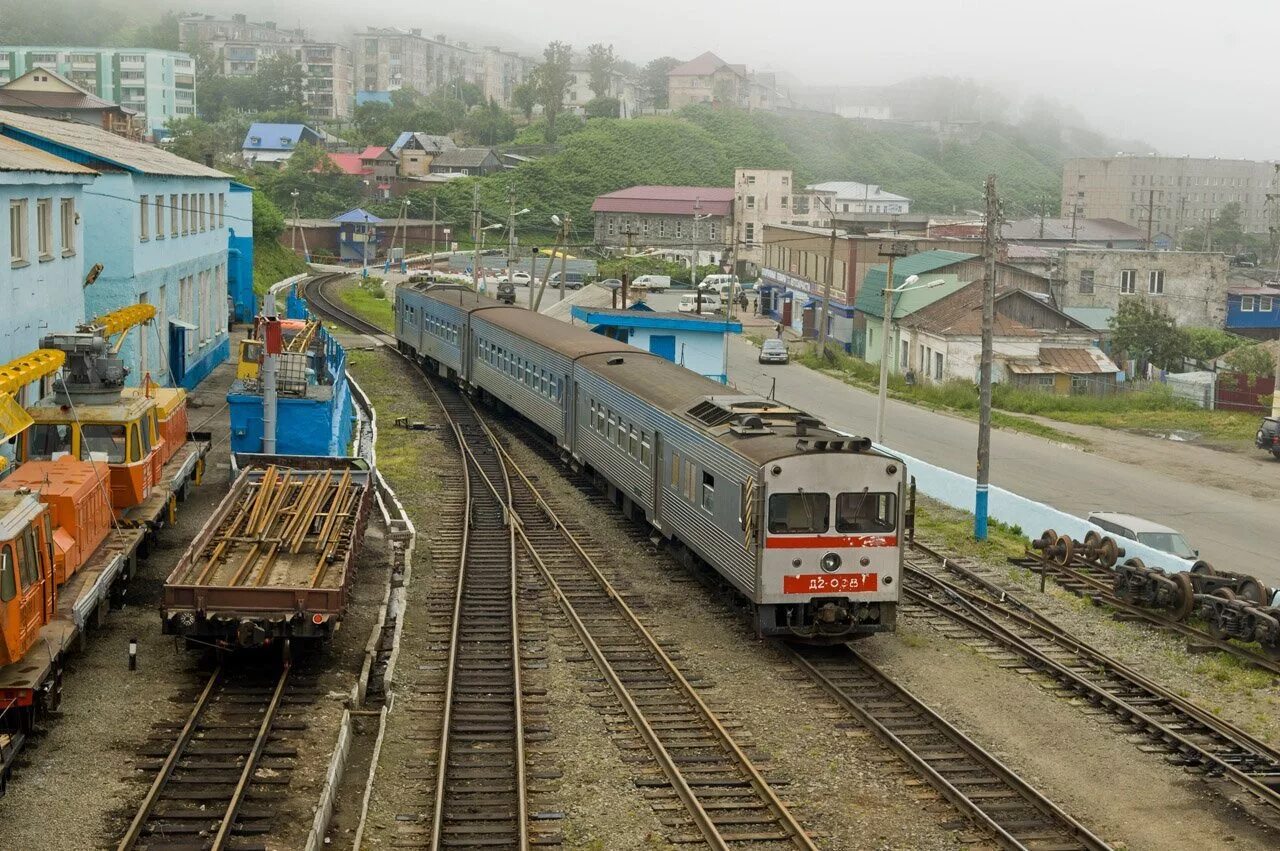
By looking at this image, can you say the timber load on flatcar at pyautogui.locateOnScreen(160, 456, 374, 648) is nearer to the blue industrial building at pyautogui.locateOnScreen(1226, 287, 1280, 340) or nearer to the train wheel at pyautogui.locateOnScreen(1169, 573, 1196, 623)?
the train wheel at pyautogui.locateOnScreen(1169, 573, 1196, 623)

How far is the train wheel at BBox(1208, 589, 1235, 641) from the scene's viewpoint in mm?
18562

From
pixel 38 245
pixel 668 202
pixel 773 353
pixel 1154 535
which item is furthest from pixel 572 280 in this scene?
pixel 1154 535

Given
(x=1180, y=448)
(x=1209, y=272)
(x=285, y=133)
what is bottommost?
(x=1180, y=448)

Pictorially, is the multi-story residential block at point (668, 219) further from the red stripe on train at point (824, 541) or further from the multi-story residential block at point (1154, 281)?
the red stripe on train at point (824, 541)

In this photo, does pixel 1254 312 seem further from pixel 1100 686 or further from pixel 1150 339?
pixel 1100 686

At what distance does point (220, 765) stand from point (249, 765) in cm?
39

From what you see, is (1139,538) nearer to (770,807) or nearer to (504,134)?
(770,807)

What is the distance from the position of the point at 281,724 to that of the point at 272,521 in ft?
14.9

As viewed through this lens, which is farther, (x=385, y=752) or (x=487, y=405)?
(x=487, y=405)

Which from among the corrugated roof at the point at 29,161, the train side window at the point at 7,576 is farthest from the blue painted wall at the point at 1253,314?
the train side window at the point at 7,576

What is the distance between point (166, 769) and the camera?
1261 cm

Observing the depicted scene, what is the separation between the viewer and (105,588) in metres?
16.2

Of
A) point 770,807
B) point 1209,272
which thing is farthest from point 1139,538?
point 1209,272

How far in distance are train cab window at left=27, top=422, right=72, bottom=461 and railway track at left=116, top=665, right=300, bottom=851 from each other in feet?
17.0
